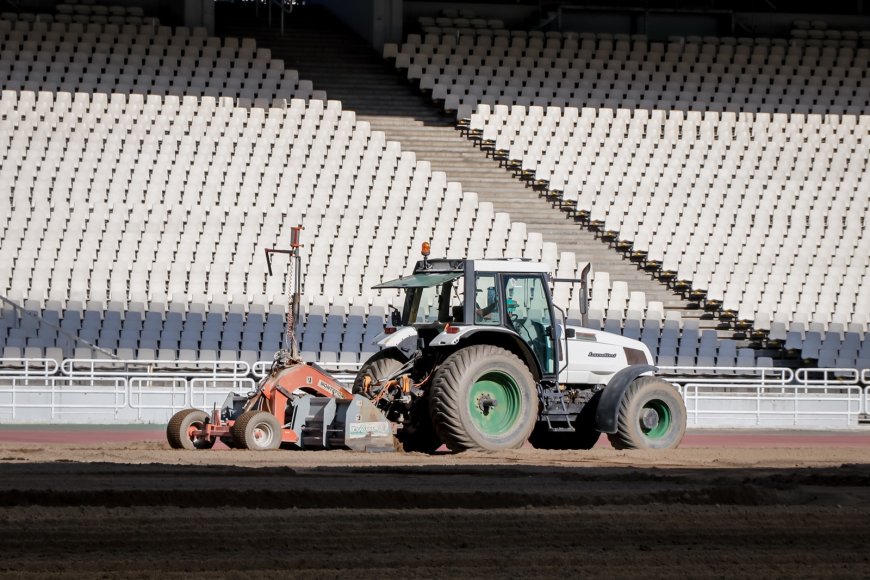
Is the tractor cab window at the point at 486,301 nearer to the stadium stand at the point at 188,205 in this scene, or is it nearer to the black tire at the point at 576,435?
the black tire at the point at 576,435

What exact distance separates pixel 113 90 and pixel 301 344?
31.7 feet

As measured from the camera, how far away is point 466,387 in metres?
13.6

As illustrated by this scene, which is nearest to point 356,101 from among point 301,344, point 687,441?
point 301,344

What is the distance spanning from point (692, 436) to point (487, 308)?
23.8ft

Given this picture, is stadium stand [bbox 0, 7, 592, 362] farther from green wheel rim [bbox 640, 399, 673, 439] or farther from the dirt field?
the dirt field

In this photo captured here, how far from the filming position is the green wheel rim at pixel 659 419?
50.2 ft

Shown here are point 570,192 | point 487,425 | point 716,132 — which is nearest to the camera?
point 487,425

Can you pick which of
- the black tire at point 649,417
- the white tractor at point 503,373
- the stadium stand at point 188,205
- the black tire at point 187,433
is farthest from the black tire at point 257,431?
the stadium stand at point 188,205

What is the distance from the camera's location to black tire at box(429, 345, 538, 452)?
1360 cm

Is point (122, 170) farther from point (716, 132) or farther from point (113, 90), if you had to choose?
point (716, 132)

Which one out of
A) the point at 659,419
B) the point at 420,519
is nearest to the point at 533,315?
the point at 659,419

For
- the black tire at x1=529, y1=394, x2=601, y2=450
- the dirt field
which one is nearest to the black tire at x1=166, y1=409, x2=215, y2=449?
the dirt field

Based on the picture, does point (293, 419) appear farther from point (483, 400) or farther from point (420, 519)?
point (420, 519)

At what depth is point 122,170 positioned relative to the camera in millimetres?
27219
